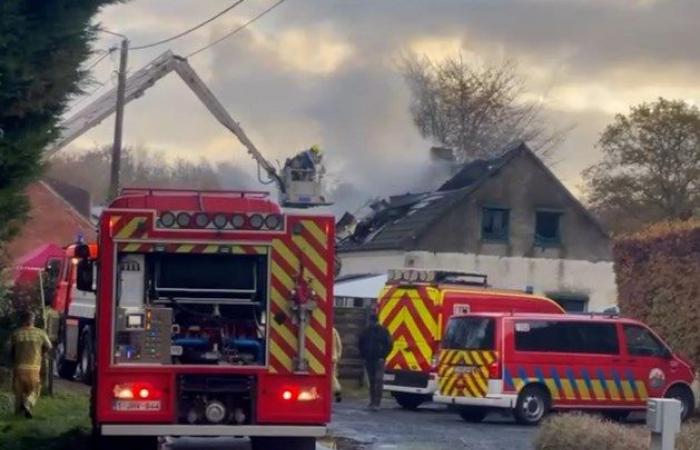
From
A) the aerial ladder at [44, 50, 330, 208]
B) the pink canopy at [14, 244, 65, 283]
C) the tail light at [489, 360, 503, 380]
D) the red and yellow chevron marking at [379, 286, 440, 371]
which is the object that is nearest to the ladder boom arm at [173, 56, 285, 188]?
the aerial ladder at [44, 50, 330, 208]

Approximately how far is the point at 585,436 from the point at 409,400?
1215 cm

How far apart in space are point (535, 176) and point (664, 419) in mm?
37939

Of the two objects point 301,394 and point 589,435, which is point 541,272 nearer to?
point 589,435

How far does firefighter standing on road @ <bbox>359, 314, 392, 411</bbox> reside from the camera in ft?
86.4

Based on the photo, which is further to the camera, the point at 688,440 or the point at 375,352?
the point at 375,352

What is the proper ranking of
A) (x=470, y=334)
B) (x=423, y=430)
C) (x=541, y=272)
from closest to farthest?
(x=423, y=430) < (x=470, y=334) < (x=541, y=272)

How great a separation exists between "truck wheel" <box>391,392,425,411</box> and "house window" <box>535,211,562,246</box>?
22150 millimetres

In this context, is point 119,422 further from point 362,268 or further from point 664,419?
point 362,268

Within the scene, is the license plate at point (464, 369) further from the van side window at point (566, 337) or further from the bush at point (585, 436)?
the bush at point (585, 436)

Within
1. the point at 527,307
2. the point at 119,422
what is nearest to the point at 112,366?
the point at 119,422

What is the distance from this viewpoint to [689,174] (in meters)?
58.0

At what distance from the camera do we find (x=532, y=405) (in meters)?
24.1

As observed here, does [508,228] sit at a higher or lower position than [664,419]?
higher

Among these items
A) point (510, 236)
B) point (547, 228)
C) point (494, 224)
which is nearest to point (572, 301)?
point (547, 228)
